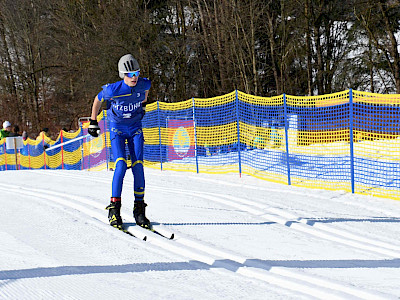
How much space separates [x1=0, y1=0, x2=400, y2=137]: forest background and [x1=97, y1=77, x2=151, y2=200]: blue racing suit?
1686 centimetres

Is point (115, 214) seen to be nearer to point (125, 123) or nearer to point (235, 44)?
point (125, 123)

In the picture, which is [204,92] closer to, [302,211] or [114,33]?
[114,33]

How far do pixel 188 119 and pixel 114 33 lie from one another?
448 inches

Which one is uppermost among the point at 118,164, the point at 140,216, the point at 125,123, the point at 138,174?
the point at 125,123

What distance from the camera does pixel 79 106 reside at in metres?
31.6

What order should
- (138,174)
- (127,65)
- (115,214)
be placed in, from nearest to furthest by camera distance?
1. (127,65)
2. (115,214)
3. (138,174)

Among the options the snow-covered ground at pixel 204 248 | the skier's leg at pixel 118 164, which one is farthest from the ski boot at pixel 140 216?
the skier's leg at pixel 118 164

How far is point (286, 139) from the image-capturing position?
10648 mm

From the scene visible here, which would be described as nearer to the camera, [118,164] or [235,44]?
[118,164]

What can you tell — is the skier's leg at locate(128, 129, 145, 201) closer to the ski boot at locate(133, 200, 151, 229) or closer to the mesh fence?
the ski boot at locate(133, 200, 151, 229)

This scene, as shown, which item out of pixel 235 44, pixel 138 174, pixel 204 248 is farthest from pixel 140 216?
pixel 235 44

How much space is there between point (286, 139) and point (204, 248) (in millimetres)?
6349

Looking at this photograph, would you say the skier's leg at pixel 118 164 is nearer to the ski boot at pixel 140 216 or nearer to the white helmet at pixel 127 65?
the ski boot at pixel 140 216

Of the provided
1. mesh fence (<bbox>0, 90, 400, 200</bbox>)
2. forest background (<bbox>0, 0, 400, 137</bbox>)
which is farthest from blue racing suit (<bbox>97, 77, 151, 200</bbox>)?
forest background (<bbox>0, 0, 400, 137</bbox>)
